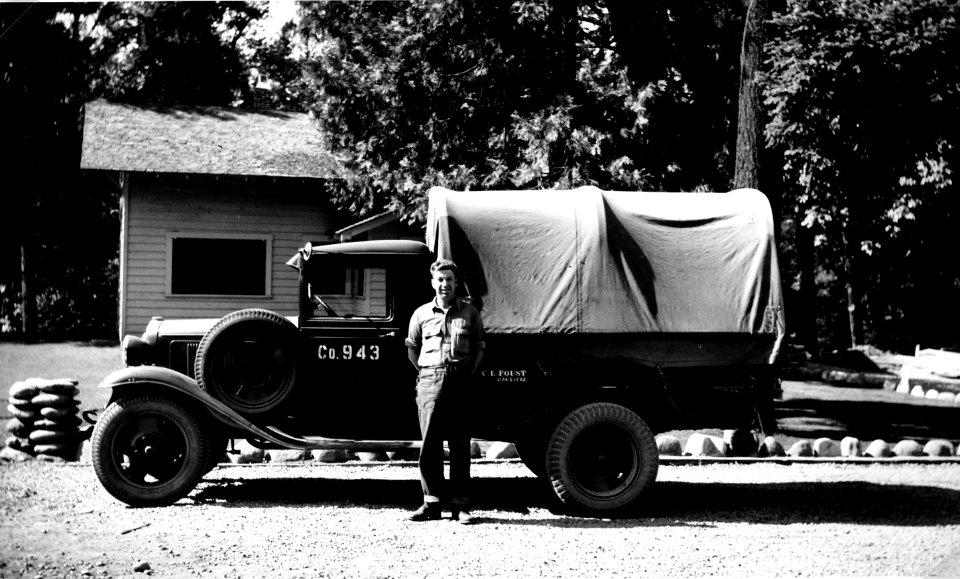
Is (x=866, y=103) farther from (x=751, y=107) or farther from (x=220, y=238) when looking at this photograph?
(x=220, y=238)

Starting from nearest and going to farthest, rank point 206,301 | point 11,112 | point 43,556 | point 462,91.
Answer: point 43,556
point 462,91
point 206,301
point 11,112

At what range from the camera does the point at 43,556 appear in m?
6.52

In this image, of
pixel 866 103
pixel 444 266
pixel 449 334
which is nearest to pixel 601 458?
pixel 449 334

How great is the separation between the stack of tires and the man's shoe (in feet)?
15.6

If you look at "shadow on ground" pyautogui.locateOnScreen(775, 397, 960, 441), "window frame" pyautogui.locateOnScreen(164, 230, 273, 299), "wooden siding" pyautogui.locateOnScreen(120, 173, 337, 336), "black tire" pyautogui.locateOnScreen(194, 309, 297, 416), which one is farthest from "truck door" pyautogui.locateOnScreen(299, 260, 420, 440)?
"window frame" pyautogui.locateOnScreen(164, 230, 273, 299)

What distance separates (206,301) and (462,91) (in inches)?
289

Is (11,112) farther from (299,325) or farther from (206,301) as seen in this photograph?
(299,325)

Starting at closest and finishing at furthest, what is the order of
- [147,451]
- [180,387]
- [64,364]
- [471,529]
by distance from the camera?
[471,529], [180,387], [147,451], [64,364]

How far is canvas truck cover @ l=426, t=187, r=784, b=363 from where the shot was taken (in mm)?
8414

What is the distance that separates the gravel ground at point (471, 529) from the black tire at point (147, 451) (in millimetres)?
177

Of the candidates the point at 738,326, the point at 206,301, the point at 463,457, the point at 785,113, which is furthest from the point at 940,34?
the point at 206,301

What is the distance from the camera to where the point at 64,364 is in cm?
2027

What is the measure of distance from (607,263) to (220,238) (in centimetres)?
1359

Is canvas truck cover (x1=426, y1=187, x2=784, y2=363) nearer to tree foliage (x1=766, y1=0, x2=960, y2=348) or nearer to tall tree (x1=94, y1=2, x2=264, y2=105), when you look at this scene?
tree foliage (x1=766, y1=0, x2=960, y2=348)
